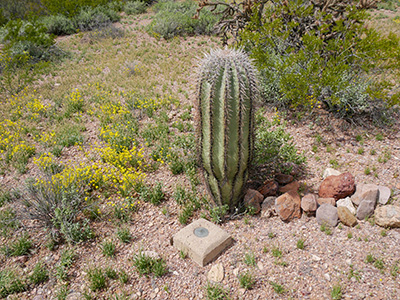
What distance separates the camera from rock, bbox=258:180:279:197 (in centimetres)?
410

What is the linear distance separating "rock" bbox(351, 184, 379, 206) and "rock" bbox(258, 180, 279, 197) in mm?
971

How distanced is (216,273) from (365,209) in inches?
79.2

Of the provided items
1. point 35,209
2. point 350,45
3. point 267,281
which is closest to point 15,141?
point 35,209

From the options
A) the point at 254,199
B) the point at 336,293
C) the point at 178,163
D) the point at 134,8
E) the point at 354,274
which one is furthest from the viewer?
the point at 134,8

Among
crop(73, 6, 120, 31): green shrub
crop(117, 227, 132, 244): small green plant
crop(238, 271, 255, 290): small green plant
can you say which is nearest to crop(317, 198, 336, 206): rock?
crop(238, 271, 255, 290): small green plant

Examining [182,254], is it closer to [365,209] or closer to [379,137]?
[365,209]

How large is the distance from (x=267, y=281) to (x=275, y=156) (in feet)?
6.04

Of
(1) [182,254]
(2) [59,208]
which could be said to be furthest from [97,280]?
(2) [59,208]

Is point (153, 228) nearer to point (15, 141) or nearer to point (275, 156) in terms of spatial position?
point (275, 156)

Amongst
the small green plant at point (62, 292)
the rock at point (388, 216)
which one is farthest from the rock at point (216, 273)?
the rock at point (388, 216)

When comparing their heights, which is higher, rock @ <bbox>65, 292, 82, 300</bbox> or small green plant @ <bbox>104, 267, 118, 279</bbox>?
small green plant @ <bbox>104, 267, 118, 279</bbox>

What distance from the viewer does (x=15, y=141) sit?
5.77 m

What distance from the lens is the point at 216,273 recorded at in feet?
9.95

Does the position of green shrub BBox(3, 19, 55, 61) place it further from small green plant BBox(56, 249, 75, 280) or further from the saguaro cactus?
the saguaro cactus
